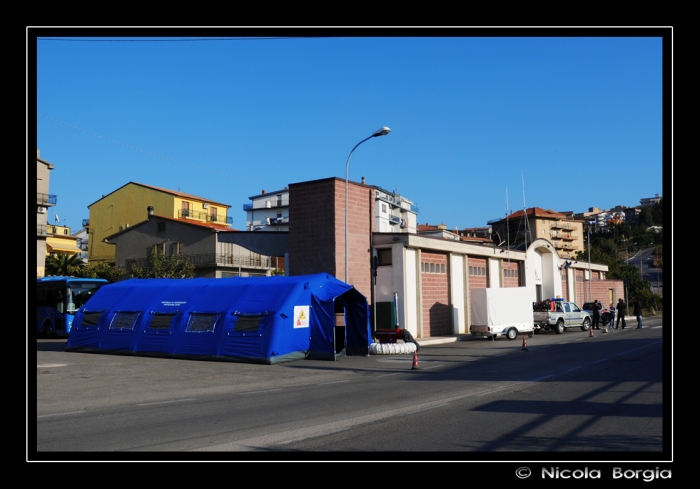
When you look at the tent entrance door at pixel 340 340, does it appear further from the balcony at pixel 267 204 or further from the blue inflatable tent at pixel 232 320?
the balcony at pixel 267 204

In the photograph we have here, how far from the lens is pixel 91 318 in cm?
2670

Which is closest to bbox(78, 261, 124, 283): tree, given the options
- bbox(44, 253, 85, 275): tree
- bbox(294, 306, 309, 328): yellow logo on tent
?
bbox(44, 253, 85, 275): tree

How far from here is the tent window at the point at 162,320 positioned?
24188mm

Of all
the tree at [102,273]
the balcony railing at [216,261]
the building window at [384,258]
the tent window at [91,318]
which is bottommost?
the tent window at [91,318]

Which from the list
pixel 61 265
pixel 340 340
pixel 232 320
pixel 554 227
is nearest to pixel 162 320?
pixel 232 320

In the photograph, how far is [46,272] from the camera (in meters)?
60.3

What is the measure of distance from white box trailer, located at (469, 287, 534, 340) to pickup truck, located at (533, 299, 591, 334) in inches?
128

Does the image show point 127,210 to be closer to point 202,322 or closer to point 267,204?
point 267,204

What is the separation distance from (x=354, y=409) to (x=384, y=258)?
22.1m

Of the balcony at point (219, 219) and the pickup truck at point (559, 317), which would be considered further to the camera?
the balcony at point (219, 219)

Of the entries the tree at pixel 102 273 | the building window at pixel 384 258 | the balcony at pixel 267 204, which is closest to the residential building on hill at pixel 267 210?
the balcony at pixel 267 204

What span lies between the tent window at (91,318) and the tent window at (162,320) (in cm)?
326
